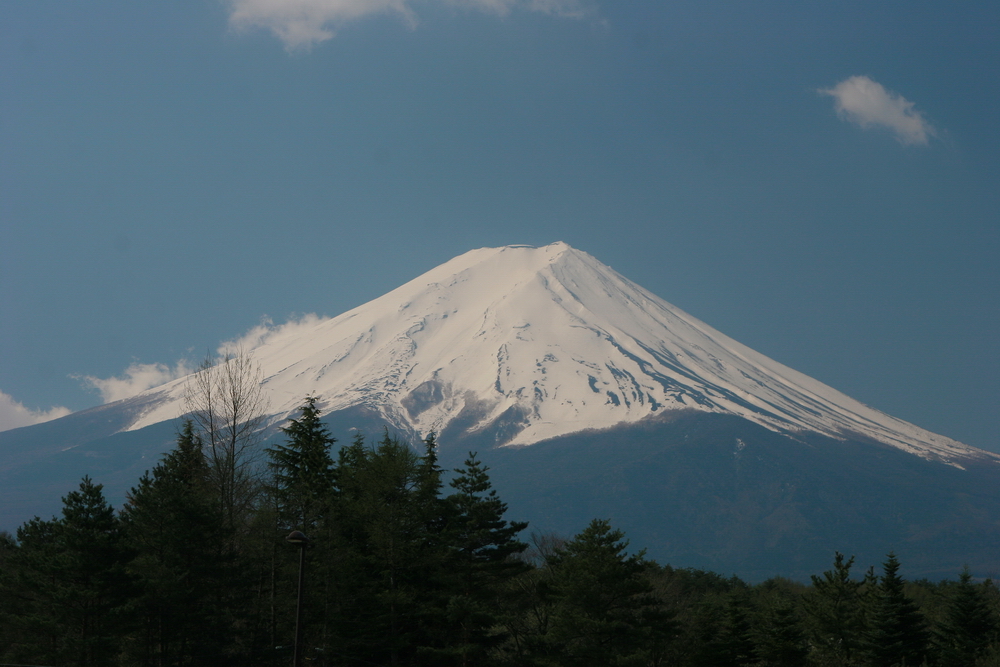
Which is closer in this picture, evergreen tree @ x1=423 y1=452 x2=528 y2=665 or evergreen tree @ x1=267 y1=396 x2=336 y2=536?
evergreen tree @ x1=423 y1=452 x2=528 y2=665

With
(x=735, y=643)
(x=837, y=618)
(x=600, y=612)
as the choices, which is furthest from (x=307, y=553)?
(x=837, y=618)

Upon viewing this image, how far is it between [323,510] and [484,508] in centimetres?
553

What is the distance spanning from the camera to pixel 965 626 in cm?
4172

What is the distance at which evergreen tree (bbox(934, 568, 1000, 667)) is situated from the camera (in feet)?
135

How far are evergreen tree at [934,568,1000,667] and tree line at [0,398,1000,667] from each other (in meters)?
0.17

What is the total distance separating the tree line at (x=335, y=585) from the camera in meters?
30.2

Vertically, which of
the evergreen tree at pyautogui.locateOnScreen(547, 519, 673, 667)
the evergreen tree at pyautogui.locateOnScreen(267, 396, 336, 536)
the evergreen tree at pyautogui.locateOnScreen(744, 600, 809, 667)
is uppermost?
the evergreen tree at pyautogui.locateOnScreen(267, 396, 336, 536)

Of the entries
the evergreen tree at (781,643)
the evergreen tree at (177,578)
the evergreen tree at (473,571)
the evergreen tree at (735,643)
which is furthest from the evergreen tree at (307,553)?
the evergreen tree at (781,643)

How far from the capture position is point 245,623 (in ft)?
107

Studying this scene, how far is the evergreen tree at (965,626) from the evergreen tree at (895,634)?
0.93 meters

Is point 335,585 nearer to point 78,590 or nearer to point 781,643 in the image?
point 78,590

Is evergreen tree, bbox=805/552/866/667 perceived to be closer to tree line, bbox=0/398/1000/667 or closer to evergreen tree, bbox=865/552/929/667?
evergreen tree, bbox=865/552/929/667

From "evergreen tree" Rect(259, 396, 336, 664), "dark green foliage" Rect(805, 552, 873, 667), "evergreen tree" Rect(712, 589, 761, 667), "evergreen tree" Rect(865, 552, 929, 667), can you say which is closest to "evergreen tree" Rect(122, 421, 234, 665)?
"evergreen tree" Rect(259, 396, 336, 664)

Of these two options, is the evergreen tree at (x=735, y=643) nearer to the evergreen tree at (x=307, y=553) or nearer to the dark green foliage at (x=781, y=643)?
the dark green foliage at (x=781, y=643)
